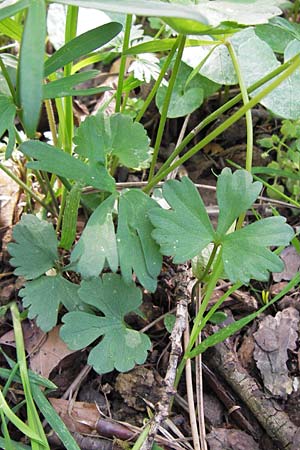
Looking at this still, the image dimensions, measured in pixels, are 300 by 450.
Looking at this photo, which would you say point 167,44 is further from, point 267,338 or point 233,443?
point 233,443

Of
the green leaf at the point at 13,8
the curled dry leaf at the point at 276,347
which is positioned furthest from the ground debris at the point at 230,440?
the green leaf at the point at 13,8

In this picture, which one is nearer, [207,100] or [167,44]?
[167,44]

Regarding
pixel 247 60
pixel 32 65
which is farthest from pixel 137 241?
pixel 247 60

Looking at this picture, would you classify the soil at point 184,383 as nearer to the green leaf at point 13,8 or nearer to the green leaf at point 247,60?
the green leaf at point 247,60

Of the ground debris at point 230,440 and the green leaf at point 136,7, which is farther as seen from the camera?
the ground debris at point 230,440

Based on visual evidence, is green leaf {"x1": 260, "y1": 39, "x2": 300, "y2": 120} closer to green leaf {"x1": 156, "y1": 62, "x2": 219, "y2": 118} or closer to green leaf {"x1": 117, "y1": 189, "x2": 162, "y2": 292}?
green leaf {"x1": 156, "y1": 62, "x2": 219, "y2": 118}

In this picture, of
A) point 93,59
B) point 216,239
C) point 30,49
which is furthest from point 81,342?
point 93,59

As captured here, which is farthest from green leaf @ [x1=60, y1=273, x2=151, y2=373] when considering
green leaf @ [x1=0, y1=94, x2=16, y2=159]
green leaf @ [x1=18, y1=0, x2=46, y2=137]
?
green leaf @ [x1=18, y1=0, x2=46, y2=137]
